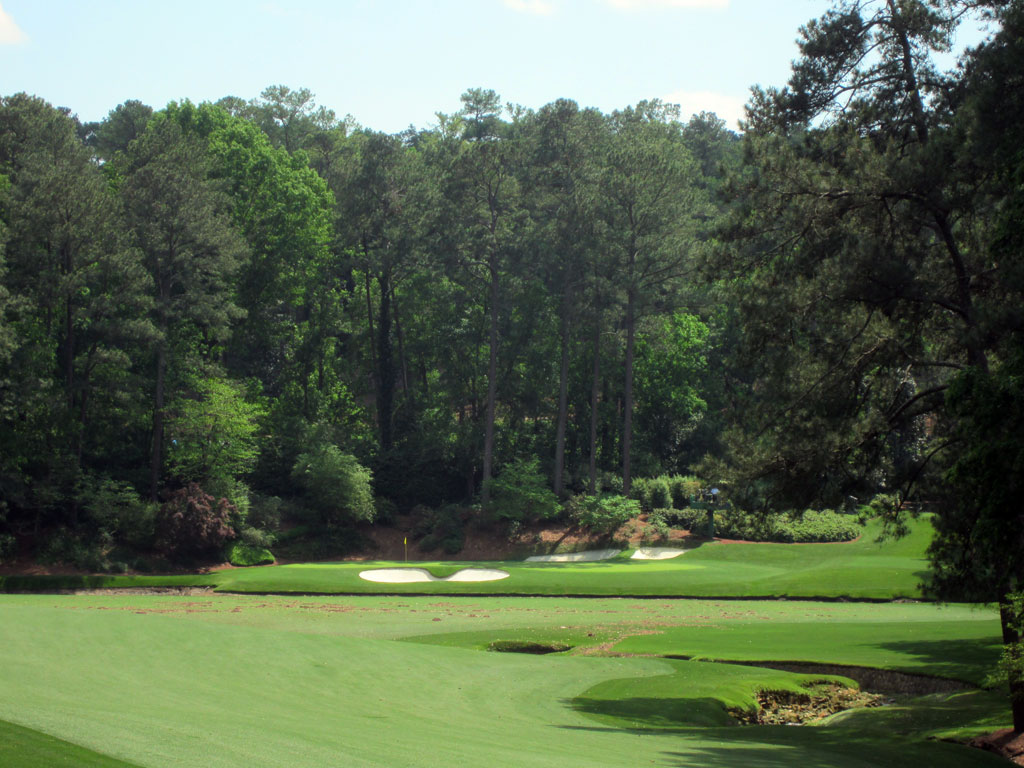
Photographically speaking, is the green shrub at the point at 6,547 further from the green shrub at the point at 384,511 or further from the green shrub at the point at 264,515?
the green shrub at the point at 384,511

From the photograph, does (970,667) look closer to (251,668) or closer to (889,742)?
(889,742)

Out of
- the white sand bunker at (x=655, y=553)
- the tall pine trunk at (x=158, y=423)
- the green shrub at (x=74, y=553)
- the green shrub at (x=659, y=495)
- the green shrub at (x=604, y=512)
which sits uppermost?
the tall pine trunk at (x=158, y=423)

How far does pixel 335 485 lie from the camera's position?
163 feet

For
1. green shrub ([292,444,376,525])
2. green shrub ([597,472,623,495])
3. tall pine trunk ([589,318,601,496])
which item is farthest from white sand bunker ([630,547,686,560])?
green shrub ([292,444,376,525])

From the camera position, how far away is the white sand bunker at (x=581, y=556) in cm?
4736

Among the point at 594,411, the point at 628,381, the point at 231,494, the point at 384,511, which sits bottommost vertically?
the point at 384,511

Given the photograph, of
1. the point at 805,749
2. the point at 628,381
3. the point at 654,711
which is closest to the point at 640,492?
the point at 628,381

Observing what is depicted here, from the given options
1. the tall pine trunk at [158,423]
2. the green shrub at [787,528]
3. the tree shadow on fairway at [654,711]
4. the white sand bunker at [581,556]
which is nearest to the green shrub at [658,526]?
the green shrub at [787,528]

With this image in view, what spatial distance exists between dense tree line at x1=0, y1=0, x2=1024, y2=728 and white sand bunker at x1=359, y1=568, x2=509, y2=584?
899 cm

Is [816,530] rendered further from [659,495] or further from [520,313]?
[520,313]

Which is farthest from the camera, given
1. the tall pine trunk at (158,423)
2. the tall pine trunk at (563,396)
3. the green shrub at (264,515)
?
the tall pine trunk at (563,396)

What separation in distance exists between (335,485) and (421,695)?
114 feet

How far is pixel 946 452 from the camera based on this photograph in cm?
1695

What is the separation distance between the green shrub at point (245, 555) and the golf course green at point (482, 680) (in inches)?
410
